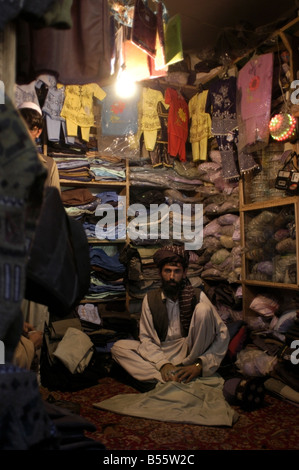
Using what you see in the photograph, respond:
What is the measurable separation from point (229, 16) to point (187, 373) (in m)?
3.62

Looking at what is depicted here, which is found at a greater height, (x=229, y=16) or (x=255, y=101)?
(x=229, y=16)

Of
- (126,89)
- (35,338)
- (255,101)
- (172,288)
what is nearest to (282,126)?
(255,101)

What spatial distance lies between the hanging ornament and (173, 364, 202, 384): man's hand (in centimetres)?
205

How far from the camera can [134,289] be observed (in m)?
4.43

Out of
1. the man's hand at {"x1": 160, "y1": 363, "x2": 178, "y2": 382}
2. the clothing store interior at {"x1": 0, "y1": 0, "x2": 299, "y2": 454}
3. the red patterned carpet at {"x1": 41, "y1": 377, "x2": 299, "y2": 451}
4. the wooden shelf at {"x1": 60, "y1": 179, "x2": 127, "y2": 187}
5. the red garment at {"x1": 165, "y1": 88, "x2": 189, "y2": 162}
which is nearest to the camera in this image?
the clothing store interior at {"x1": 0, "y1": 0, "x2": 299, "y2": 454}

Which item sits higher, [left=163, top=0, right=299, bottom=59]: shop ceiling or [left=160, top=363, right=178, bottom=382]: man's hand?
[left=163, top=0, right=299, bottom=59]: shop ceiling

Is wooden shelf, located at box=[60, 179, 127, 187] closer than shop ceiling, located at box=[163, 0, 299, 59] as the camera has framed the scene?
No

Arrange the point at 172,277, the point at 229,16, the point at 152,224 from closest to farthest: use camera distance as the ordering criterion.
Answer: the point at 172,277
the point at 229,16
the point at 152,224

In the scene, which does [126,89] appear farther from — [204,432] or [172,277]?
[204,432]

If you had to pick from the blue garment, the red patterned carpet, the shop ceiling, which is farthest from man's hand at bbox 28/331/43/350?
the shop ceiling

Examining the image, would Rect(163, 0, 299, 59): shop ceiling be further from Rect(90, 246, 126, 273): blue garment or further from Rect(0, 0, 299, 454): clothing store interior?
Rect(90, 246, 126, 273): blue garment

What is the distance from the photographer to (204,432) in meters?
2.40

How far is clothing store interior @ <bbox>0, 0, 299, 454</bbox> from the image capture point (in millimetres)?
744

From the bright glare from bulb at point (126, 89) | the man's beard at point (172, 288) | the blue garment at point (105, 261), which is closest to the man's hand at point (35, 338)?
the man's beard at point (172, 288)
